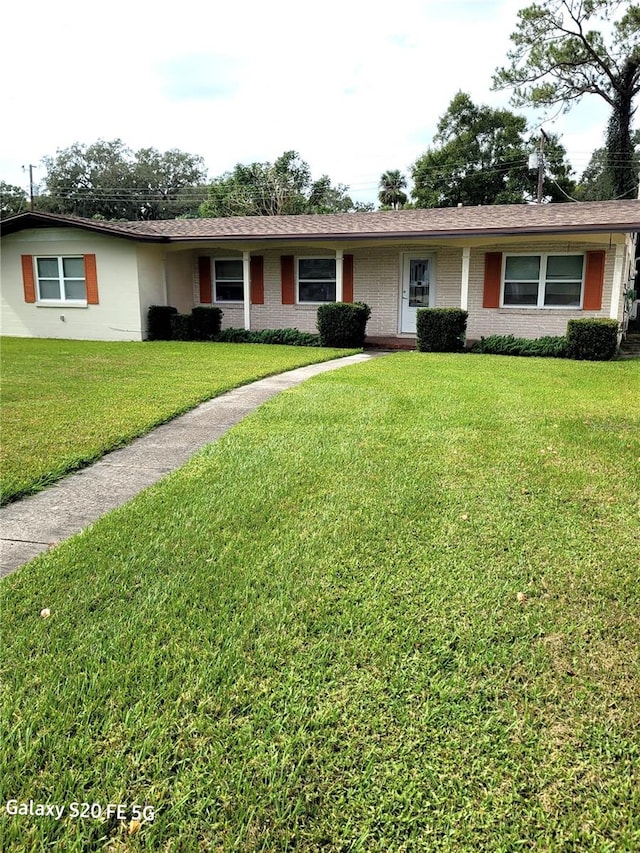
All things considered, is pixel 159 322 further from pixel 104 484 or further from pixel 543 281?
pixel 104 484

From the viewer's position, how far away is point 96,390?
7.94 meters

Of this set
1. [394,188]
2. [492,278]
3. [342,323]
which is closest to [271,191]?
[394,188]

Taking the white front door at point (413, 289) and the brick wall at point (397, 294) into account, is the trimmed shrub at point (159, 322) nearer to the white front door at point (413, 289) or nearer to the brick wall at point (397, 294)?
the brick wall at point (397, 294)

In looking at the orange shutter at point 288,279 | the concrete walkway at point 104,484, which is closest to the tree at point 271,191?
the orange shutter at point 288,279

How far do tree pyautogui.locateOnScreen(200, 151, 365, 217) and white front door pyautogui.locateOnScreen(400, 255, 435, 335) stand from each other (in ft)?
76.1

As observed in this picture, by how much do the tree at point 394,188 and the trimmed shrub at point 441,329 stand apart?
1089 inches

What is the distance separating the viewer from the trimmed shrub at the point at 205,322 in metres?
15.9

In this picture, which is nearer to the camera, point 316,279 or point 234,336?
point 234,336

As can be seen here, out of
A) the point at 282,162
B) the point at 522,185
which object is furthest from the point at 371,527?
the point at 282,162

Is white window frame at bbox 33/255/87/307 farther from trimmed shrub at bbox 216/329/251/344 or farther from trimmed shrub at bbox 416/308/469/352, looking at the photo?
trimmed shrub at bbox 416/308/469/352

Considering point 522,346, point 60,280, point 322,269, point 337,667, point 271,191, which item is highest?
point 271,191

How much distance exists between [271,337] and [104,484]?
11.7 metres

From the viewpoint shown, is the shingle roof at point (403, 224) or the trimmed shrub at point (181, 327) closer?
the shingle roof at point (403, 224)

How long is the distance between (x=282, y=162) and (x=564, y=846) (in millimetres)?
42770
